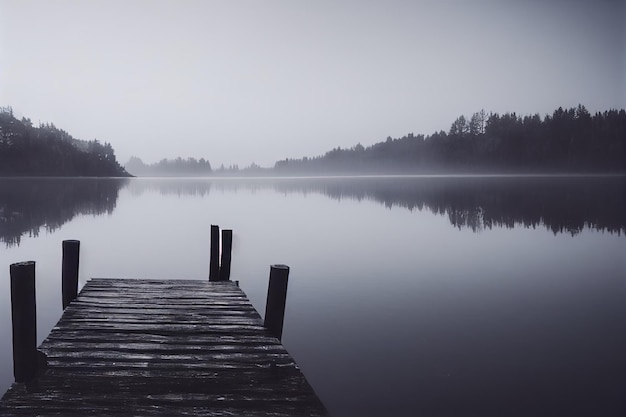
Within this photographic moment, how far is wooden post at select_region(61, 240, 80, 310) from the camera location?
9.09 metres

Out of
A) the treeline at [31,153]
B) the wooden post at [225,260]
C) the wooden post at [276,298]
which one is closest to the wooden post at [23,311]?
the wooden post at [276,298]

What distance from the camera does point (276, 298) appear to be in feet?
23.1

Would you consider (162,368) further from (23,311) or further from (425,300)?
(425,300)

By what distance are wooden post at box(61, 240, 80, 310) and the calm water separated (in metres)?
1.71

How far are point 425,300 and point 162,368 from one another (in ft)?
33.5

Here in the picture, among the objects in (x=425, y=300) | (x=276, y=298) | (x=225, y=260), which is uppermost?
(x=276, y=298)

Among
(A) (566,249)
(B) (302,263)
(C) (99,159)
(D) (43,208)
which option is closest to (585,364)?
(B) (302,263)

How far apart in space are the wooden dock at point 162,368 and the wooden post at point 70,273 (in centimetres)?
90

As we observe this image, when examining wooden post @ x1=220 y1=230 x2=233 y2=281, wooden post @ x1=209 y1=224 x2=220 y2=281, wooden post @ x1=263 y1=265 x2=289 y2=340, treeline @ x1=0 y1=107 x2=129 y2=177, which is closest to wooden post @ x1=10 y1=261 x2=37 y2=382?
wooden post @ x1=263 y1=265 x2=289 y2=340

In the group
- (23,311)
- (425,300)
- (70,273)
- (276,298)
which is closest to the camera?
(23,311)

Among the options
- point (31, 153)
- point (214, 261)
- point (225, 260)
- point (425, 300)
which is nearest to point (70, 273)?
point (225, 260)

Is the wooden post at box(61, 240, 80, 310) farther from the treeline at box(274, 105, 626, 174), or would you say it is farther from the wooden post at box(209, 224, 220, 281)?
the treeline at box(274, 105, 626, 174)

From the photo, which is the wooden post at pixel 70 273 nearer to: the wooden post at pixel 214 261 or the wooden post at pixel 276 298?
the wooden post at pixel 214 261

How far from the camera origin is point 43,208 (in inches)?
1833
